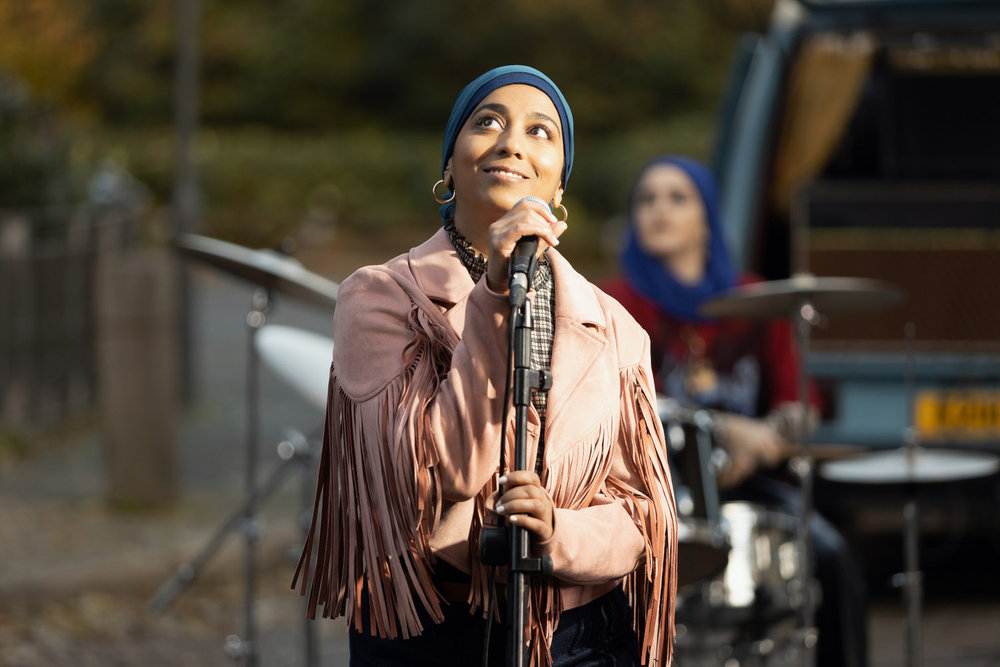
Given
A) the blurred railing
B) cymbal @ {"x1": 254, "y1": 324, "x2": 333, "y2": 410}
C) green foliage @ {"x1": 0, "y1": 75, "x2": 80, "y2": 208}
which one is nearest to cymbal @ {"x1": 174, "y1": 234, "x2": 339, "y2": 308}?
cymbal @ {"x1": 254, "y1": 324, "x2": 333, "y2": 410}

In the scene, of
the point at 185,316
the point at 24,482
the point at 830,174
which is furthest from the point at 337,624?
the point at 185,316

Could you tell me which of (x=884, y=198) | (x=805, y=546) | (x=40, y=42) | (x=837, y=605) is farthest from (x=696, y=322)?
(x=40, y=42)

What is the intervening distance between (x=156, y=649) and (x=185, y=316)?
4.73 meters

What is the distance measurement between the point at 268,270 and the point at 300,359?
0.25 m

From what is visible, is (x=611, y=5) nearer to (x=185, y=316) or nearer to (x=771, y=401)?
(x=185, y=316)

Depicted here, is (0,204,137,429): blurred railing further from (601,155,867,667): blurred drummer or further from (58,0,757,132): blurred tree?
(58,0,757,132): blurred tree

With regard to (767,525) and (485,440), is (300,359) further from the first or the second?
(485,440)

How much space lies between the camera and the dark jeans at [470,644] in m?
2.21

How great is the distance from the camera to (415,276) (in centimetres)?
227

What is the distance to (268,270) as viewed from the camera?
153 inches

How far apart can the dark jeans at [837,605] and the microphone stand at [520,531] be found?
2428mm

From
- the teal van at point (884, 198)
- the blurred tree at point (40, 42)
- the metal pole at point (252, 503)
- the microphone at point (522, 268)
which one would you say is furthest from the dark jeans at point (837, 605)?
the blurred tree at point (40, 42)

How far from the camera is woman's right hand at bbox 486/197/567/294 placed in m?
2.07

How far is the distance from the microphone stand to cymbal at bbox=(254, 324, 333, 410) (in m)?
1.56
